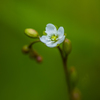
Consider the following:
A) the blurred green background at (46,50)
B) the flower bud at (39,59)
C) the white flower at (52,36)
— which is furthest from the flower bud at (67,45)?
the blurred green background at (46,50)

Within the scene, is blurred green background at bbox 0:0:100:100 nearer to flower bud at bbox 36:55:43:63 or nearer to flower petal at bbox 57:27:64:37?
flower bud at bbox 36:55:43:63

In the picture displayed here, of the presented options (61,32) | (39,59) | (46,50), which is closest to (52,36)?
(61,32)

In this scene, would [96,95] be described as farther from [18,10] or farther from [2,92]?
[18,10]

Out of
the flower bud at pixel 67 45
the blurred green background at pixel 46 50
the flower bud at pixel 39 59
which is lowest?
the flower bud at pixel 67 45

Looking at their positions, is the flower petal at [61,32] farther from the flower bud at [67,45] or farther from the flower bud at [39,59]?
the flower bud at [39,59]

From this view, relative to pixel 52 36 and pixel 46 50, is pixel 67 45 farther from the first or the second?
pixel 46 50

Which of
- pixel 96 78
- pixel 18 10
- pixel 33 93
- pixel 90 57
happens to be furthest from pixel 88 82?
pixel 18 10
